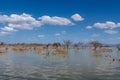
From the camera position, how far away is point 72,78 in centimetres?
2261

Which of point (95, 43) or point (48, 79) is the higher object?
point (95, 43)

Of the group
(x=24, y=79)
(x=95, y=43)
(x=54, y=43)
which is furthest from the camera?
(x=54, y=43)

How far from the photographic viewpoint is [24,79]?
2170 cm

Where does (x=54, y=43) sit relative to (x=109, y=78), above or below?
above

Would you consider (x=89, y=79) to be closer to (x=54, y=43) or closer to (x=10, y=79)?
(x=10, y=79)

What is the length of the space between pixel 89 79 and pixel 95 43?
75.6 m

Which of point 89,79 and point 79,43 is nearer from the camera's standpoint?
point 89,79

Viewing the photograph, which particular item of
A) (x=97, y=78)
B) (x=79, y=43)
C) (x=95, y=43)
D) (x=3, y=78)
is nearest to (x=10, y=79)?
(x=3, y=78)

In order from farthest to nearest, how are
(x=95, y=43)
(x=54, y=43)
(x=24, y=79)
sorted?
(x=54, y=43)
(x=95, y=43)
(x=24, y=79)

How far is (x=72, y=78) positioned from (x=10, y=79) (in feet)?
17.3

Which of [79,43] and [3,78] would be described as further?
[79,43]

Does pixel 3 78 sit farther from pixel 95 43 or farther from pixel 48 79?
pixel 95 43

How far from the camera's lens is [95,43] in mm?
96938

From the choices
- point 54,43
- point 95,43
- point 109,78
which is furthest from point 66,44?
point 109,78
